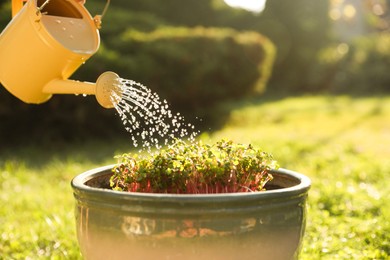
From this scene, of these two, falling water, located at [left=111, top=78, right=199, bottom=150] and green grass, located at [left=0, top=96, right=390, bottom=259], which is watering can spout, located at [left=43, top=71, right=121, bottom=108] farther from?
green grass, located at [left=0, top=96, right=390, bottom=259]

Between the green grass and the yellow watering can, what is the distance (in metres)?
1.67

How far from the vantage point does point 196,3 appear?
13727 mm

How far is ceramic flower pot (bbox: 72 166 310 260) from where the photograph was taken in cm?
211

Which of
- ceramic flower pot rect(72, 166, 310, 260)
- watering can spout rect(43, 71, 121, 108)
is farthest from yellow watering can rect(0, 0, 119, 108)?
ceramic flower pot rect(72, 166, 310, 260)

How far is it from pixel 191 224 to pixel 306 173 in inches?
185

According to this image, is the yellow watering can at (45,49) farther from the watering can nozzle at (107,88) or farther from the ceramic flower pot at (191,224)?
the ceramic flower pot at (191,224)

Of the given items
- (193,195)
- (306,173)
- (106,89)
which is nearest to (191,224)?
(193,195)

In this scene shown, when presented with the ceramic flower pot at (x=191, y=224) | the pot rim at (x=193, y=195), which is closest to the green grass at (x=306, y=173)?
the pot rim at (x=193, y=195)

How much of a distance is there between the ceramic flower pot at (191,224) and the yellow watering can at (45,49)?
0.51 meters

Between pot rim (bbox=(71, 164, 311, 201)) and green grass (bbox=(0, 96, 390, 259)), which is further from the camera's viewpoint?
green grass (bbox=(0, 96, 390, 259))

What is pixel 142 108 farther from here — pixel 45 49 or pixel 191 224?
pixel 191 224

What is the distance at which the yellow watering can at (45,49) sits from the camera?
2604 mm

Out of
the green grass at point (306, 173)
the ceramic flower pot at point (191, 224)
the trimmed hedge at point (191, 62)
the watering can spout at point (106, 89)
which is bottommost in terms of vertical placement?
the green grass at point (306, 173)

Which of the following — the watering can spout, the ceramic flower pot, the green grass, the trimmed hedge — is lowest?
the green grass
